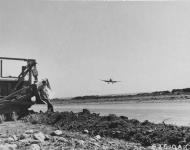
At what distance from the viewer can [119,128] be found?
1295cm

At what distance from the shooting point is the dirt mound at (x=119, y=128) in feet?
35.9

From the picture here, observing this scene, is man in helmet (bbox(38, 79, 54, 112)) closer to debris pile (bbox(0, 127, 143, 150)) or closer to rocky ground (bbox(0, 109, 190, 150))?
rocky ground (bbox(0, 109, 190, 150))

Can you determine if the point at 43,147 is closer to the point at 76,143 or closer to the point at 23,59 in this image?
the point at 76,143

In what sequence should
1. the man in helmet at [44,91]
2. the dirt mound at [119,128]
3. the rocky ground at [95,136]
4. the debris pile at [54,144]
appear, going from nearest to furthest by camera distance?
the debris pile at [54,144], the rocky ground at [95,136], the dirt mound at [119,128], the man in helmet at [44,91]

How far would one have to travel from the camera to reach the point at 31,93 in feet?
61.3

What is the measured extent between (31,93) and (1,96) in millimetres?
1527

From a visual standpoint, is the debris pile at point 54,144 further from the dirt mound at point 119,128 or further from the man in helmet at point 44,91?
the man in helmet at point 44,91

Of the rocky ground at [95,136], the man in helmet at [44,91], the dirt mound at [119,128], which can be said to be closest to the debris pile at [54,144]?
the rocky ground at [95,136]

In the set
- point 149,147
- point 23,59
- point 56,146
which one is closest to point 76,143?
point 56,146

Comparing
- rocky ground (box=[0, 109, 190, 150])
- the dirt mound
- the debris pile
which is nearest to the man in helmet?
the dirt mound

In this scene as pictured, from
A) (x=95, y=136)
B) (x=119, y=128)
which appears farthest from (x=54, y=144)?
(x=119, y=128)

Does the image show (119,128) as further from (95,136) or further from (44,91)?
(44,91)

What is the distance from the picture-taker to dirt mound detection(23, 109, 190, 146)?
10.9 meters

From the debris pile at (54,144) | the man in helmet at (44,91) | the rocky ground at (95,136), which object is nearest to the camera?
the debris pile at (54,144)
